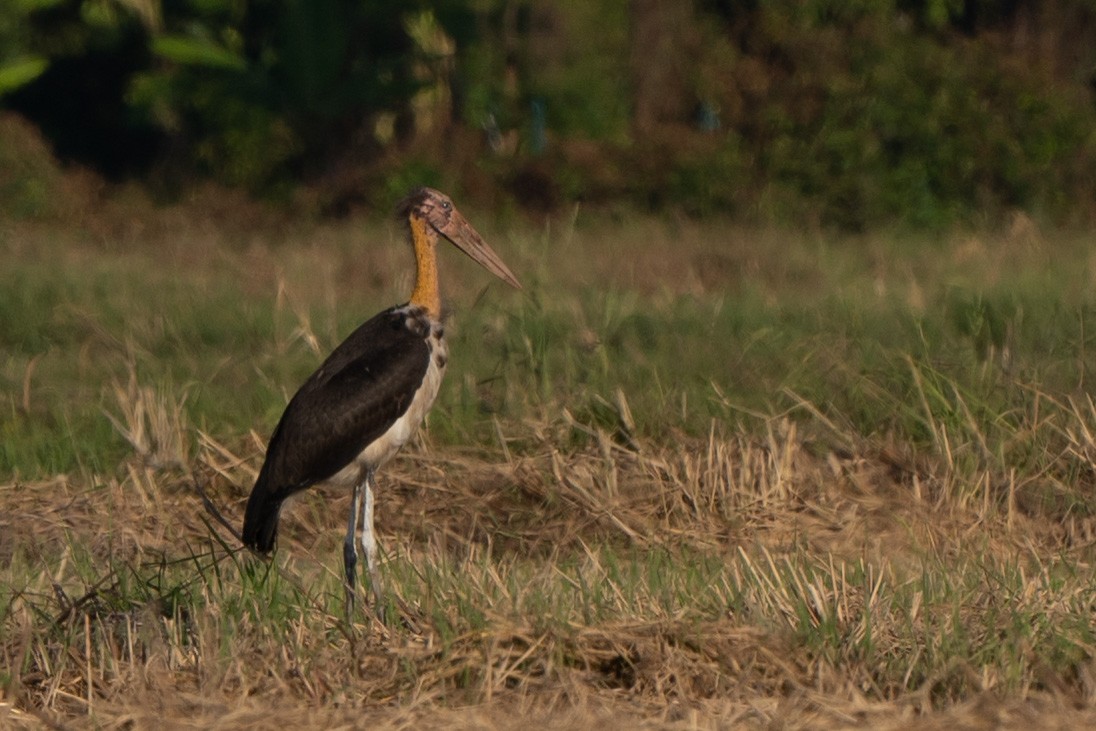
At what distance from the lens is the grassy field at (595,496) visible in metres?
4.55

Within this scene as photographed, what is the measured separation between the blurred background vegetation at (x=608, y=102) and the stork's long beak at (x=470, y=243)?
9000 millimetres

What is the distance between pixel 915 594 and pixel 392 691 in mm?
Answer: 1306

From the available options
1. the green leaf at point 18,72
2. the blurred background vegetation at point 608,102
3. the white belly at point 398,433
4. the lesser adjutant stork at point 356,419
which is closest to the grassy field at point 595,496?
the lesser adjutant stork at point 356,419

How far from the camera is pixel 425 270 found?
6629 millimetres

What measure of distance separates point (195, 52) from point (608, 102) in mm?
3904

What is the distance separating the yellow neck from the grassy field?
79 centimetres

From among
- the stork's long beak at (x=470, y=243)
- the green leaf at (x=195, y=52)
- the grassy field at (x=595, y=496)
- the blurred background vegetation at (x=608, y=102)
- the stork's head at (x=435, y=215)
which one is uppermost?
the stork's head at (x=435, y=215)

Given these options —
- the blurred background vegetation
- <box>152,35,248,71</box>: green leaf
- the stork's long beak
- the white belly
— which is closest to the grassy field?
the white belly

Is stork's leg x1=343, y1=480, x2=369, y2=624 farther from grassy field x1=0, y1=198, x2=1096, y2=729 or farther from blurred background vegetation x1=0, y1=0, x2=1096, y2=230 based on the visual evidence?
blurred background vegetation x1=0, y1=0, x2=1096, y2=230

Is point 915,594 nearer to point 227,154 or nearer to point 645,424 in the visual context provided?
point 645,424

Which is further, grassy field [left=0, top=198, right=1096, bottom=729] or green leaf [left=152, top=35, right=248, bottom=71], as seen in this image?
green leaf [left=152, top=35, right=248, bottom=71]

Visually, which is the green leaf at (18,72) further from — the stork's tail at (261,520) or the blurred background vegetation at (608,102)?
the stork's tail at (261,520)

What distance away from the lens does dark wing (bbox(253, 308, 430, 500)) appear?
20.0ft

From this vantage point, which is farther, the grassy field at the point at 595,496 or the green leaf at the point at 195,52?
the green leaf at the point at 195,52
